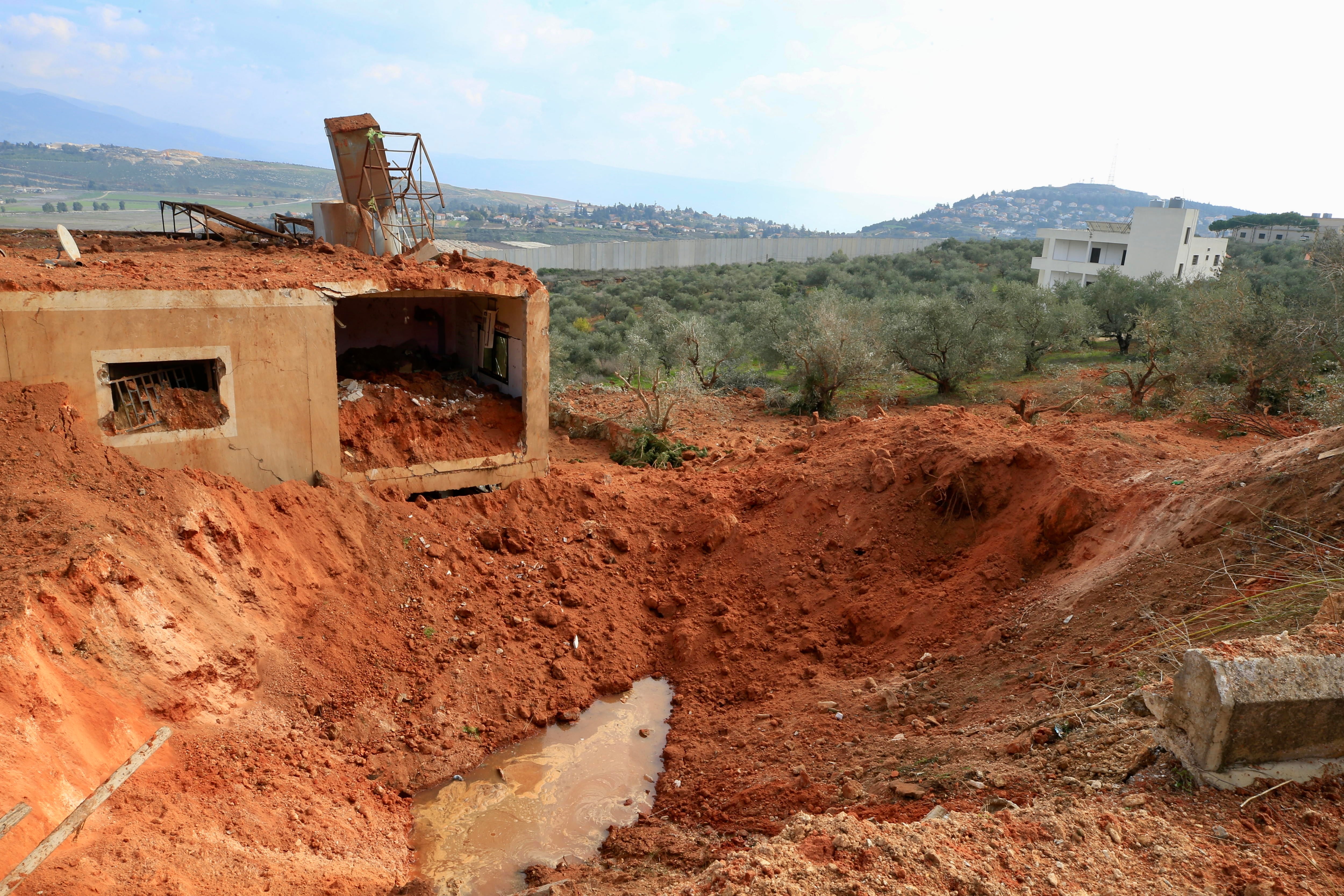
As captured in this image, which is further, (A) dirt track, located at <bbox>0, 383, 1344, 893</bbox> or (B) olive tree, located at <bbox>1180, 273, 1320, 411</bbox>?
(B) olive tree, located at <bbox>1180, 273, 1320, 411</bbox>

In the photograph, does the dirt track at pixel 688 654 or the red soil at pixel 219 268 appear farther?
the red soil at pixel 219 268

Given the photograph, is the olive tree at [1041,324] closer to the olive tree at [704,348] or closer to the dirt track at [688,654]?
the olive tree at [704,348]

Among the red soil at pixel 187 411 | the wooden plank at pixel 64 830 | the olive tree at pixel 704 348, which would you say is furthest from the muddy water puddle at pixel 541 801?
the olive tree at pixel 704 348

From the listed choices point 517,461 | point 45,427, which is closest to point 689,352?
point 517,461

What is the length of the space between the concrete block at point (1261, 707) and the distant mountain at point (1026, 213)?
3539 inches

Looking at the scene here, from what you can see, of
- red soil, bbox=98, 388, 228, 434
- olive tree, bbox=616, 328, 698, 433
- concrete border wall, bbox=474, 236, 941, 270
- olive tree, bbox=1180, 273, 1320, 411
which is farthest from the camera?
concrete border wall, bbox=474, 236, 941, 270

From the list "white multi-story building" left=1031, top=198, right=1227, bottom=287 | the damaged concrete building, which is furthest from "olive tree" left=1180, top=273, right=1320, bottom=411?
"white multi-story building" left=1031, top=198, right=1227, bottom=287

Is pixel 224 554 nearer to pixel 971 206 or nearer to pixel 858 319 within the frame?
pixel 858 319

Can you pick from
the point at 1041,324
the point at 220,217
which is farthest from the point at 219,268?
the point at 1041,324

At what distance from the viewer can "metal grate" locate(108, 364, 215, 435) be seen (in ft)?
27.6

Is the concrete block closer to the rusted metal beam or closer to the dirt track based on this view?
the dirt track

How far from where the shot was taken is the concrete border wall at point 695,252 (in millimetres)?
47728

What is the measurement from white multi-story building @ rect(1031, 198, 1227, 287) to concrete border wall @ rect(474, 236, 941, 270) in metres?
11.5

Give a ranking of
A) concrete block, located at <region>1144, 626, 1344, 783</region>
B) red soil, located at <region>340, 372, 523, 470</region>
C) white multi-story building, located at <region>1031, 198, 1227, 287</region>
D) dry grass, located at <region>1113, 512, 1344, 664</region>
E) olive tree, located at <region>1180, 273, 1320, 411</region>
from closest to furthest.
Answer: concrete block, located at <region>1144, 626, 1344, 783</region> → dry grass, located at <region>1113, 512, 1344, 664</region> → red soil, located at <region>340, 372, 523, 470</region> → olive tree, located at <region>1180, 273, 1320, 411</region> → white multi-story building, located at <region>1031, 198, 1227, 287</region>
